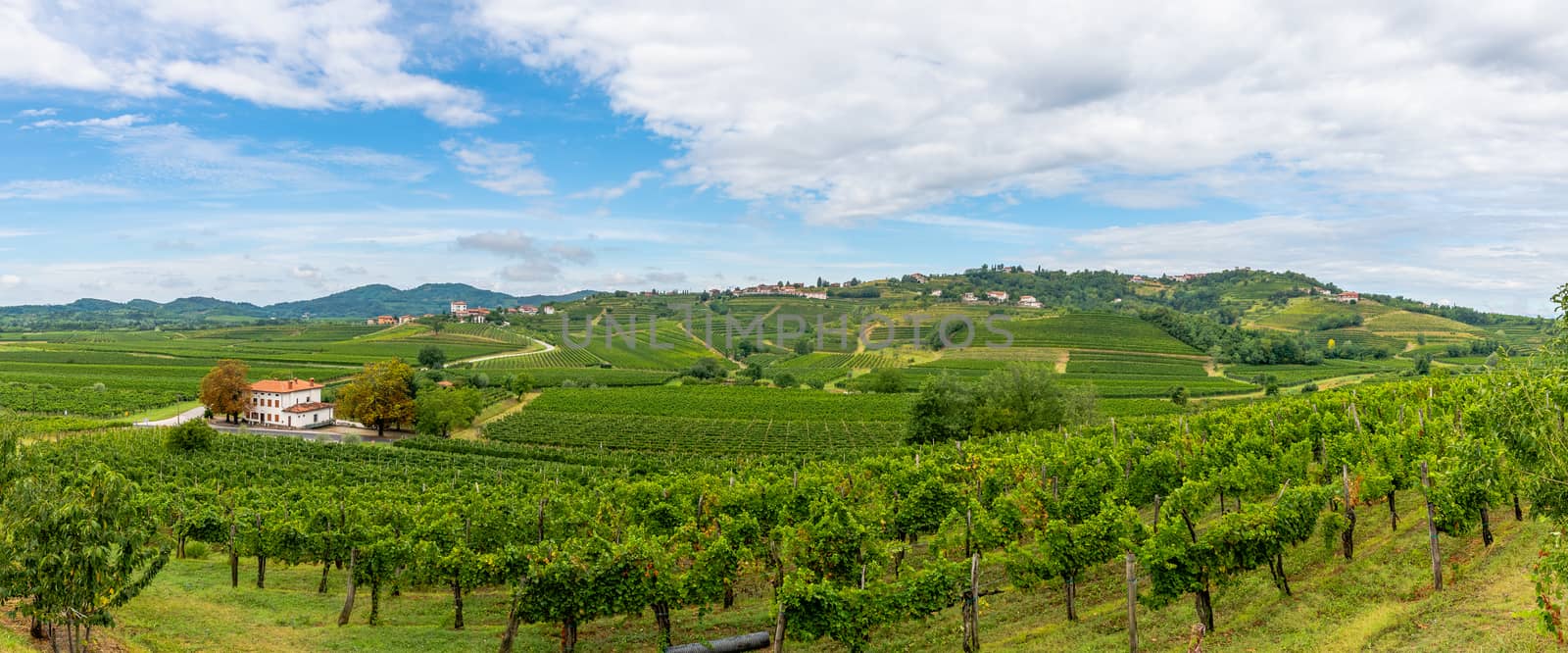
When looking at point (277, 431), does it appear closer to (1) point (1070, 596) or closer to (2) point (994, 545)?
(2) point (994, 545)

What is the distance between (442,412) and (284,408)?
20.5 meters

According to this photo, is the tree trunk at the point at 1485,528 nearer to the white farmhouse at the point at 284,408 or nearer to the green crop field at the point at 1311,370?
the white farmhouse at the point at 284,408

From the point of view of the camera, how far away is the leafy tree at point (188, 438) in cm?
4494

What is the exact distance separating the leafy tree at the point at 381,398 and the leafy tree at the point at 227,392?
12.0 metres

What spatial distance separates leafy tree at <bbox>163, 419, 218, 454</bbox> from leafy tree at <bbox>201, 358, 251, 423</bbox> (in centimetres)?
2359

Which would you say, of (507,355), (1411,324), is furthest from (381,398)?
(1411,324)

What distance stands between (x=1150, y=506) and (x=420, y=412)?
2191 inches

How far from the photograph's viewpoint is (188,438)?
45281 mm

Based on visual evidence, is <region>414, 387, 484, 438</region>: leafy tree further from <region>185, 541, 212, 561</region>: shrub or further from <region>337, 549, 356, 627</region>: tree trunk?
<region>337, 549, 356, 627</region>: tree trunk

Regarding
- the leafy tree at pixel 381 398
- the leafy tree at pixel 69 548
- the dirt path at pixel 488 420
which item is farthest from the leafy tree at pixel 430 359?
the leafy tree at pixel 69 548

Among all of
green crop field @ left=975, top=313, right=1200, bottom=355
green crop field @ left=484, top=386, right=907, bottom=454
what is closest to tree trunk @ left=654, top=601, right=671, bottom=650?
green crop field @ left=484, top=386, right=907, bottom=454

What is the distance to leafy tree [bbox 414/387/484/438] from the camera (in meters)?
59.0

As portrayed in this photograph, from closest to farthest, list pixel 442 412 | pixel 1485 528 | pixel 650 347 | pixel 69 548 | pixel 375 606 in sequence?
pixel 69 548 < pixel 1485 528 < pixel 375 606 < pixel 442 412 < pixel 650 347

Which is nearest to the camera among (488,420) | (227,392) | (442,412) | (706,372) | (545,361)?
(442,412)
